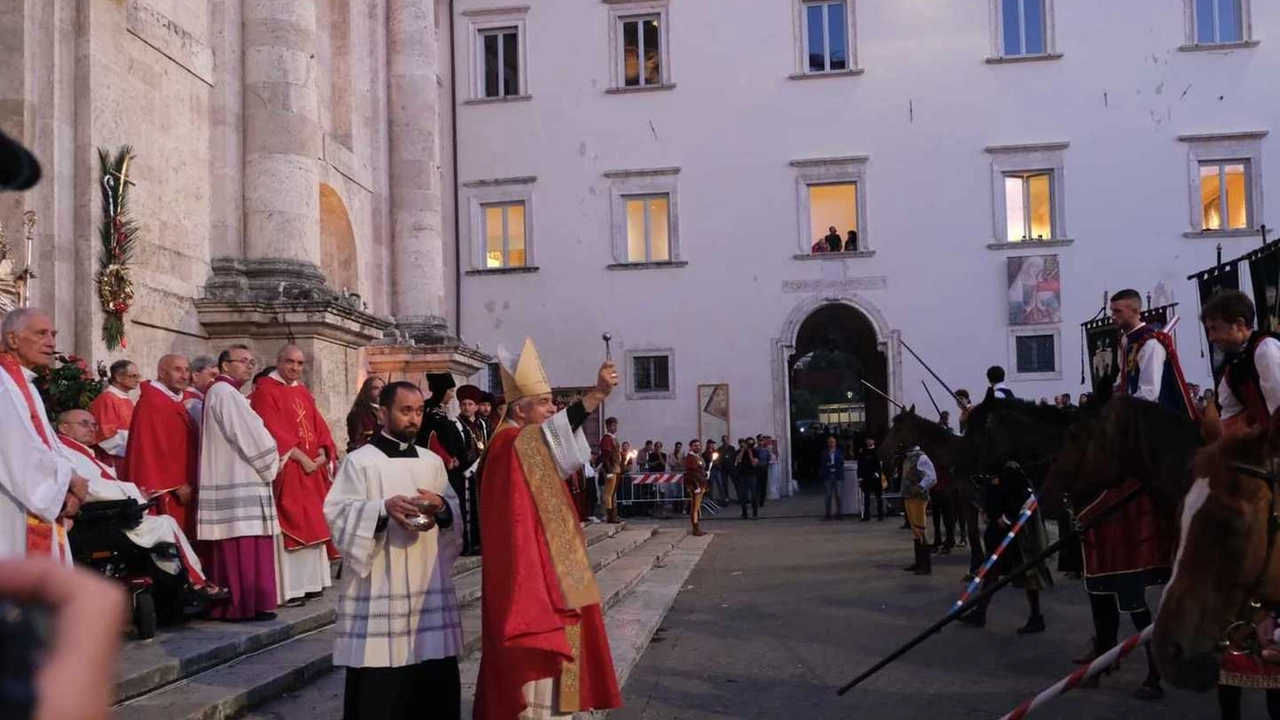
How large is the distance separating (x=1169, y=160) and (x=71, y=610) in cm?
3093

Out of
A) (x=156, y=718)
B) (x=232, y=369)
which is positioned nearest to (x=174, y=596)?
(x=232, y=369)

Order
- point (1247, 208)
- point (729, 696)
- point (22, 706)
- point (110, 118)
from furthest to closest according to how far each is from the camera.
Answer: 1. point (1247, 208)
2. point (110, 118)
3. point (729, 696)
4. point (22, 706)

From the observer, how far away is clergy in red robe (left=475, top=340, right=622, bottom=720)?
5277 mm

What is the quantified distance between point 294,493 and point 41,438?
4189 millimetres

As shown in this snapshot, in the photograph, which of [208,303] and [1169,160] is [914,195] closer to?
[1169,160]

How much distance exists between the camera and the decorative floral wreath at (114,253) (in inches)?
418

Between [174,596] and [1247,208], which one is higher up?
[1247,208]

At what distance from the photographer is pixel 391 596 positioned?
17.1 feet

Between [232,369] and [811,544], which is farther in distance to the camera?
[811,544]

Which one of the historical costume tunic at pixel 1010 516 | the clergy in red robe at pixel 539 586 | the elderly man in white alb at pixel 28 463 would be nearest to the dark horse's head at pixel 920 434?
the historical costume tunic at pixel 1010 516

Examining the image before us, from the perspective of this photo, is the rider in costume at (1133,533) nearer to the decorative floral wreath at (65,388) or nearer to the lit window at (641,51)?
the decorative floral wreath at (65,388)

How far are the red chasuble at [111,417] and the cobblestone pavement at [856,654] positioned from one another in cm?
448

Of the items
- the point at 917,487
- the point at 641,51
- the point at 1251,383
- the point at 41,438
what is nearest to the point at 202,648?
the point at 41,438

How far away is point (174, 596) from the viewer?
317 inches
